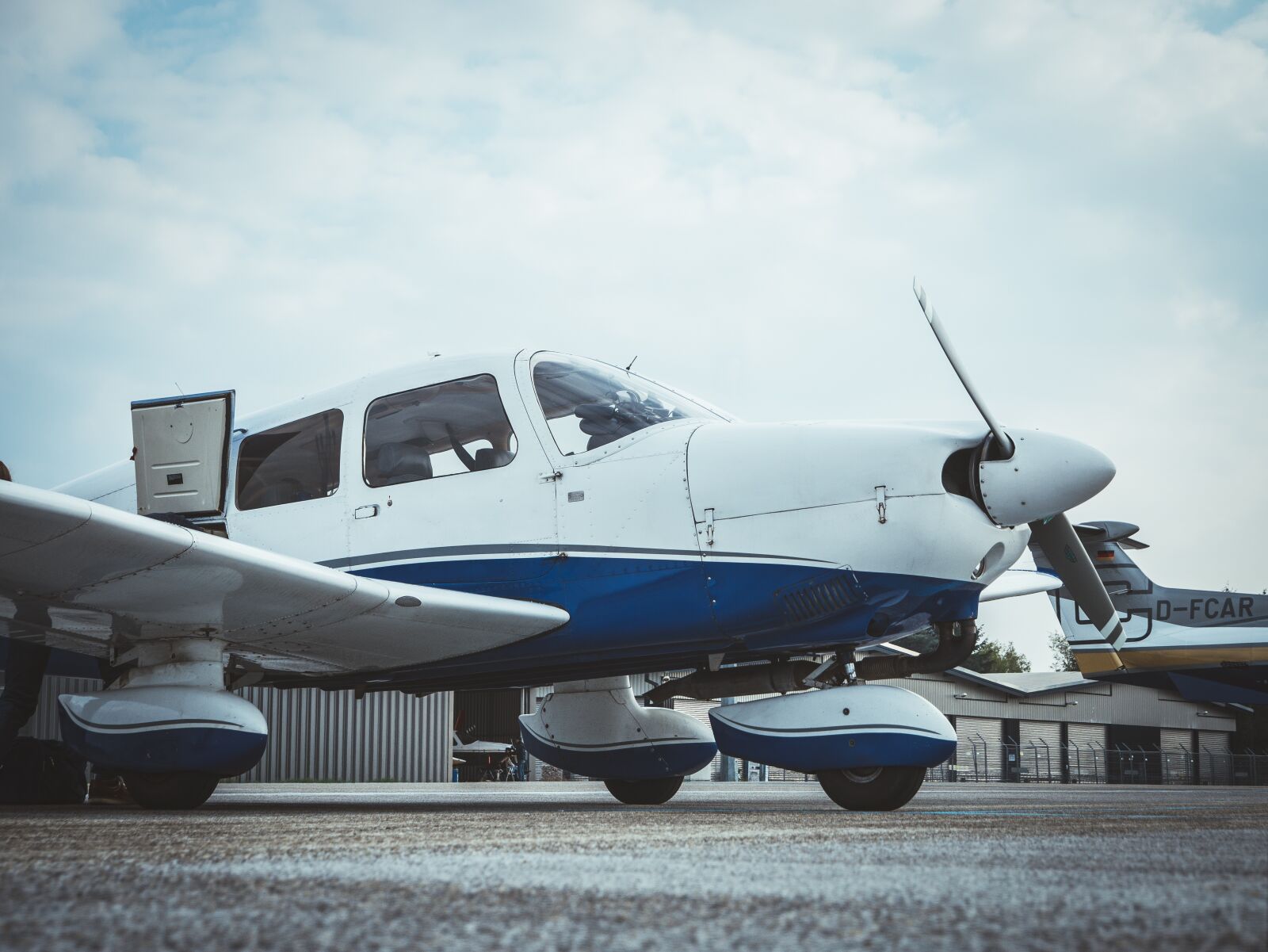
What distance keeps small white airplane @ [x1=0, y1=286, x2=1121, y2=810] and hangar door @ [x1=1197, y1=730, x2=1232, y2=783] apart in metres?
36.6

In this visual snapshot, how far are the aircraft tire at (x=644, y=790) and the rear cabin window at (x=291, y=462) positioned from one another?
2.85 m

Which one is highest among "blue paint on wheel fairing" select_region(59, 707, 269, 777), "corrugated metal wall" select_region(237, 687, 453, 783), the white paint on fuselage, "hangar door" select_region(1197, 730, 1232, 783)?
the white paint on fuselage

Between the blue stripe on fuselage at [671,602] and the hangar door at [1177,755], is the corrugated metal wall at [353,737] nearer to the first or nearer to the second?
the blue stripe on fuselage at [671,602]

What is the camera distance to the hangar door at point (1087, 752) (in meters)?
39.3

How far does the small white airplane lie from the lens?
565cm

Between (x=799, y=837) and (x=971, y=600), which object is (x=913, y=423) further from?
(x=799, y=837)

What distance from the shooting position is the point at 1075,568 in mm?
7055

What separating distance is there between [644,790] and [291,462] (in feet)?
10.6

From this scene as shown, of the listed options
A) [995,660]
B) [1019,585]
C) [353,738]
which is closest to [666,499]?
[1019,585]

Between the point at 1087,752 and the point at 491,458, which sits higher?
the point at 491,458

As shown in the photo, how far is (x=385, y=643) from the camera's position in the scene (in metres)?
6.62

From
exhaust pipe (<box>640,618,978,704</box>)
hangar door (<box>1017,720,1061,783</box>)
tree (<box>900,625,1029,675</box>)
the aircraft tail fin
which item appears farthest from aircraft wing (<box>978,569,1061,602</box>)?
tree (<box>900,625,1029,675</box>)

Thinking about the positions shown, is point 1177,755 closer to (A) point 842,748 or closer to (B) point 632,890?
(A) point 842,748

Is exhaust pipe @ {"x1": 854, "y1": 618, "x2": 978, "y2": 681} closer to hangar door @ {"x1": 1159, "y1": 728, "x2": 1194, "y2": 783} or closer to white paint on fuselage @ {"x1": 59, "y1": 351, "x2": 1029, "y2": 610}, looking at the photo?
white paint on fuselage @ {"x1": 59, "y1": 351, "x2": 1029, "y2": 610}
